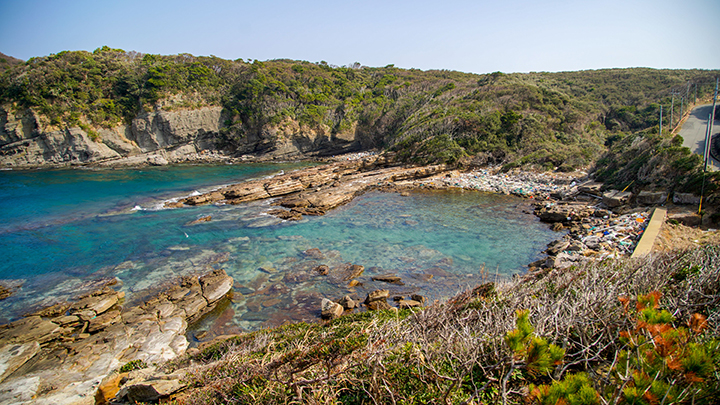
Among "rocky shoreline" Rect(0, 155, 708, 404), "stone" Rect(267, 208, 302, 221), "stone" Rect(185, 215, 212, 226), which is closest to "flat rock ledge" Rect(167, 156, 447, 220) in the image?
"stone" Rect(267, 208, 302, 221)

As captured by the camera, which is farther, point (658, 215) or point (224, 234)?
point (224, 234)

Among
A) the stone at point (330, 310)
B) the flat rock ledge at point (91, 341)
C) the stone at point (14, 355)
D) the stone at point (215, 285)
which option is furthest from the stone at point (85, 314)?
the stone at point (330, 310)

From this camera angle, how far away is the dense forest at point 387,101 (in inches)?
1153

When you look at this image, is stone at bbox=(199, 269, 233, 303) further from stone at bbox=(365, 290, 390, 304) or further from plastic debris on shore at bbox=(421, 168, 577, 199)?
plastic debris on shore at bbox=(421, 168, 577, 199)

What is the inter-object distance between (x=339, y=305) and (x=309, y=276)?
252cm

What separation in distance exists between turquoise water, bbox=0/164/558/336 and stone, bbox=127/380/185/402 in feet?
14.1

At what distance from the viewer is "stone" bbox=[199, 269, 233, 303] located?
352 inches

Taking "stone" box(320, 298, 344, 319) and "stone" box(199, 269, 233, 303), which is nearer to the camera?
"stone" box(320, 298, 344, 319)

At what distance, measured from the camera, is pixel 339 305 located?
326 inches

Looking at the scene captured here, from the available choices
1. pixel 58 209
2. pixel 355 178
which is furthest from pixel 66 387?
pixel 355 178

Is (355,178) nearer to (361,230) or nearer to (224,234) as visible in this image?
(361,230)

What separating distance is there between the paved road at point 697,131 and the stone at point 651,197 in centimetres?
183

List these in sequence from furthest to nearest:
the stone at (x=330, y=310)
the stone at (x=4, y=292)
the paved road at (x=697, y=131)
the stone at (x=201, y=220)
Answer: the paved road at (x=697, y=131)
the stone at (x=201, y=220)
the stone at (x=4, y=292)
the stone at (x=330, y=310)

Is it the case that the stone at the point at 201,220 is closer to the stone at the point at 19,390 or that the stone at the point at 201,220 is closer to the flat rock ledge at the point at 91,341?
the flat rock ledge at the point at 91,341
